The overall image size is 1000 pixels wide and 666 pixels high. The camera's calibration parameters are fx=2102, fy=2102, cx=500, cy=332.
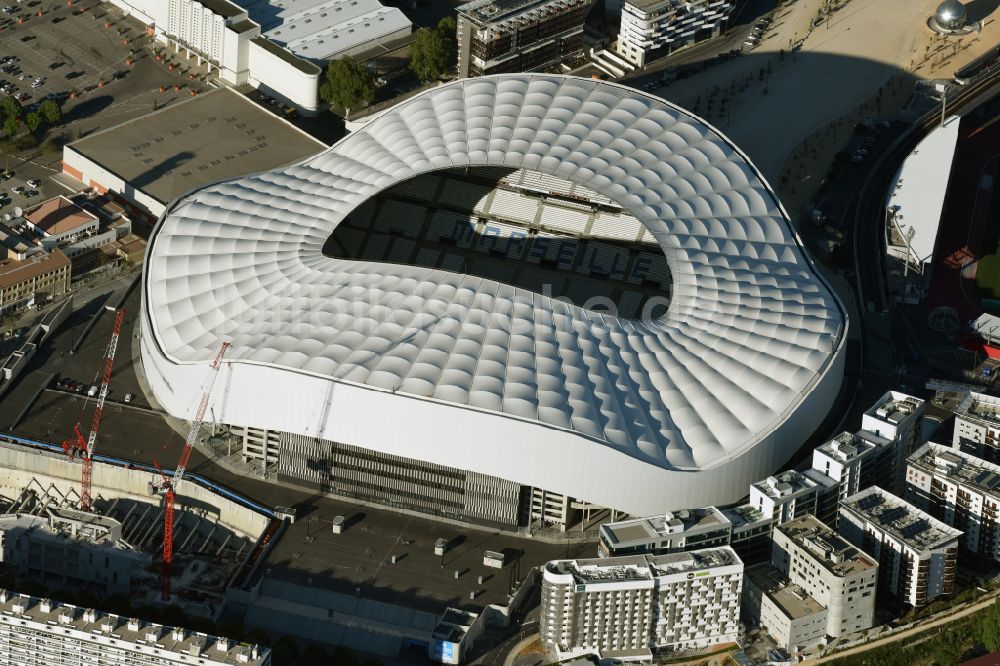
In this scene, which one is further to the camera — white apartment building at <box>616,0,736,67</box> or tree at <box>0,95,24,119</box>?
white apartment building at <box>616,0,736,67</box>

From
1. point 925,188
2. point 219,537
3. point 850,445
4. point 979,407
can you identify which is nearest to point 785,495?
point 850,445

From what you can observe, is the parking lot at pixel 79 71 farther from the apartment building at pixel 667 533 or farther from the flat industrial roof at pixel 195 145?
the apartment building at pixel 667 533

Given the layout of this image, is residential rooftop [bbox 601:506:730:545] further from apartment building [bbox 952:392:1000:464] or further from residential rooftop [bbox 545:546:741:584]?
apartment building [bbox 952:392:1000:464]

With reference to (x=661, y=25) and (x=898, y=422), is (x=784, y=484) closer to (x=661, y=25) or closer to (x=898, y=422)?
(x=898, y=422)

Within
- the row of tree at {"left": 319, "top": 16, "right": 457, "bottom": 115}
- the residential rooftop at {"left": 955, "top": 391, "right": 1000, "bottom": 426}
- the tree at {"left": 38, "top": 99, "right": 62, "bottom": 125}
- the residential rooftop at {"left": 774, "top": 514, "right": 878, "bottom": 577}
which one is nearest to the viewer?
the residential rooftop at {"left": 774, "top": 514, "right": 878, "bottom": 577}

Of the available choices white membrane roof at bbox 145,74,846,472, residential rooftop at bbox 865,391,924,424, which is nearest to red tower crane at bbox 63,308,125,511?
white membrane roof at bbox 145,74,846,472

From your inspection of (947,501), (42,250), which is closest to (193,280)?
(42,250)

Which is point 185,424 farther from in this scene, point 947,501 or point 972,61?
point 972,61
